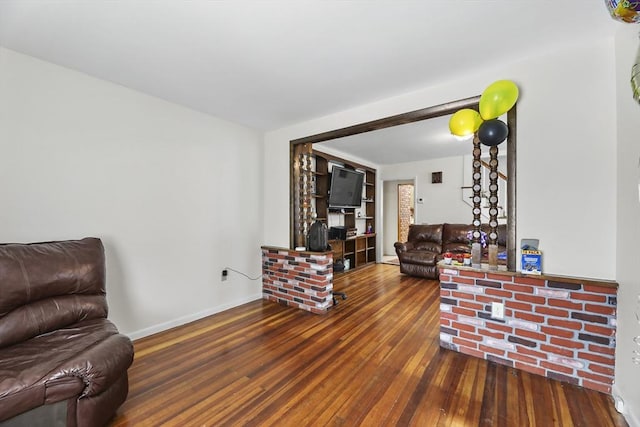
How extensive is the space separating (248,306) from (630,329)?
3.41 meters

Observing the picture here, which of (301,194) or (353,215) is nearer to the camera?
(301,194)

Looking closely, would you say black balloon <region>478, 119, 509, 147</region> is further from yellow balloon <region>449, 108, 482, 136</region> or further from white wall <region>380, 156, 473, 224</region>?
white wall <region>380, 156, 473, 224</region>

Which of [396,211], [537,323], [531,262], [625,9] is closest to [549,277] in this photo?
[531,262]

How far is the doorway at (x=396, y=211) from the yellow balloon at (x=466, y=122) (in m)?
5.37

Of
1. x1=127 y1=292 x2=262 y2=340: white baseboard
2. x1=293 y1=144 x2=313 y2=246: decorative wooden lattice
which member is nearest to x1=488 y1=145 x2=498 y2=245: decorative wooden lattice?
x1=293 y1=144 x2=313 y2=246: decorative wooden lattice

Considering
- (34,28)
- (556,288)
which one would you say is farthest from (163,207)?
(556,288)

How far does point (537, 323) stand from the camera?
74.7 inches

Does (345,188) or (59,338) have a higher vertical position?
(345,188)

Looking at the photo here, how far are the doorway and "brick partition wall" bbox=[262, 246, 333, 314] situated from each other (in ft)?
15.1

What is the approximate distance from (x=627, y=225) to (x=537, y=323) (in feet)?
2.84

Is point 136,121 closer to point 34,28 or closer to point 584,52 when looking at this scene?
point 34,28

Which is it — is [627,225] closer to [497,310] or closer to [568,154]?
[568,154]

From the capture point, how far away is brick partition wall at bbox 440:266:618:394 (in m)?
1.71

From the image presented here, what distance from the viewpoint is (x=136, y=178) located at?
2520 millimetres
